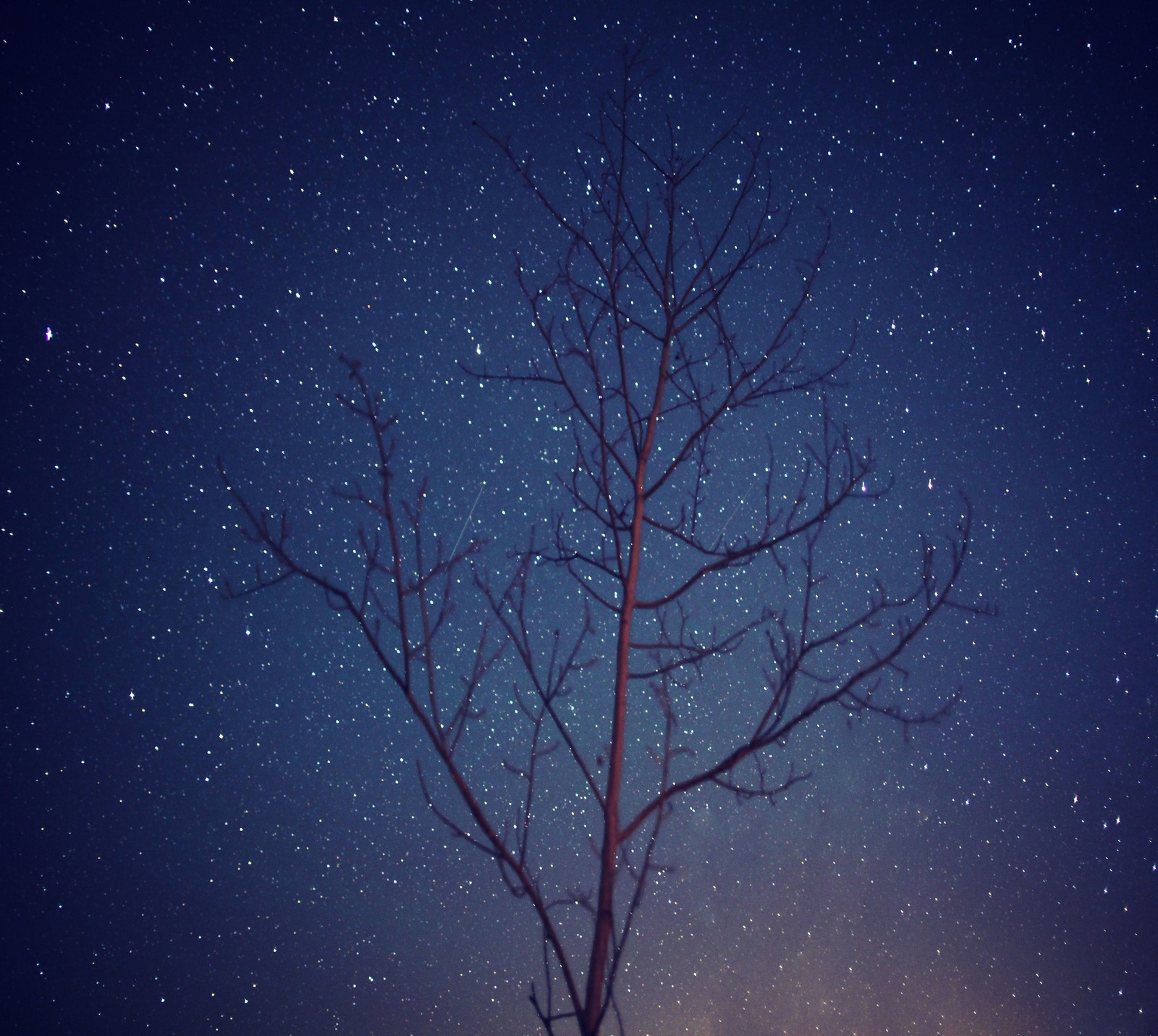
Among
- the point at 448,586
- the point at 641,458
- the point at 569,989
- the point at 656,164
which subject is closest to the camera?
the point at 569,989

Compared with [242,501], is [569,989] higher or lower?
lower

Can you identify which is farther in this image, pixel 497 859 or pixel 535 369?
pixel 535 369

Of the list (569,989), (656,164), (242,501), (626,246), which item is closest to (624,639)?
(569,989)

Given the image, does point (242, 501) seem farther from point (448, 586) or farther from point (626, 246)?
point (626, 246)

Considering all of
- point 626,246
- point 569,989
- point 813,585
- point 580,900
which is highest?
point 626,246

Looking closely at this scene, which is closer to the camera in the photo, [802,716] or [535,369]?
[802,716]

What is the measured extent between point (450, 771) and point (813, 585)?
36.9 inches

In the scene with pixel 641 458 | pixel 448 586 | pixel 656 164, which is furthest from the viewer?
pixel 656 164

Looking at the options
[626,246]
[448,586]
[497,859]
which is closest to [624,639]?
[448,586]

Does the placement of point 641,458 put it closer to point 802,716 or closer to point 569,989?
point 802,716

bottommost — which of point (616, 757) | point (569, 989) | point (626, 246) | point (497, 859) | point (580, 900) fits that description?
point (569, 989)

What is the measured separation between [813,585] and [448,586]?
0.87 meters

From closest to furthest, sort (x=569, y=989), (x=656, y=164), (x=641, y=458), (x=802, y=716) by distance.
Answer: (x=569, y=989), (x=802, y=716), (x=641, y=458), (x=656, y=164)

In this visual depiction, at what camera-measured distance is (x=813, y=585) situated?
A: 205 cm
